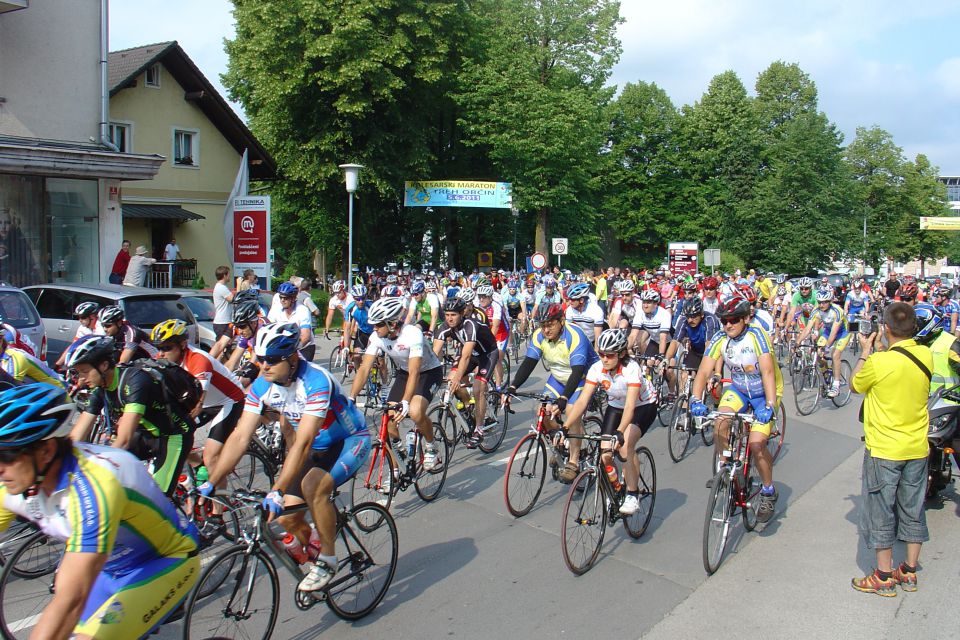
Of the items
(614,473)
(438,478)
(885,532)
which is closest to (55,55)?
(438,478)

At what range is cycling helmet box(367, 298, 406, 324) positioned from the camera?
738 centimetres

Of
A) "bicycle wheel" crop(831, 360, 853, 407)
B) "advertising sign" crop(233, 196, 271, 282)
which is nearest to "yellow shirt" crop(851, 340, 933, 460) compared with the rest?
"bicycle wheel" crop(831, 360, 853, 407)

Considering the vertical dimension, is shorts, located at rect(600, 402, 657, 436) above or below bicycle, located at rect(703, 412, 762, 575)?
above

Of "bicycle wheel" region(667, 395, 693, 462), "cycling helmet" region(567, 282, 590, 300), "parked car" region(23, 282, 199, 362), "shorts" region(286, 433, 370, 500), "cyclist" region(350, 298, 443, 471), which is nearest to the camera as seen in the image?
"shorts" region(286, 433, 370, 500)

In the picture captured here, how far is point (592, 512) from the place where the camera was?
606 cm

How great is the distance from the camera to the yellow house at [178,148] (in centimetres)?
2828

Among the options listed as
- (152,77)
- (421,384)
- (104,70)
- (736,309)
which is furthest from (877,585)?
(152,77)

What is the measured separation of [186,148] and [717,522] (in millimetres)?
28505

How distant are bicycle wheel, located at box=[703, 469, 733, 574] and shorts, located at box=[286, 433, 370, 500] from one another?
255cm

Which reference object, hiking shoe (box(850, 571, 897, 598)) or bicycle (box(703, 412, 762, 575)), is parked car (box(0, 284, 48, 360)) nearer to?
bicycle (box(703, 412, 762, 575))

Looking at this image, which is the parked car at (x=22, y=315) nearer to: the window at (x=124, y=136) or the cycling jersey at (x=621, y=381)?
the cycling jersey at (x=621, y=381)

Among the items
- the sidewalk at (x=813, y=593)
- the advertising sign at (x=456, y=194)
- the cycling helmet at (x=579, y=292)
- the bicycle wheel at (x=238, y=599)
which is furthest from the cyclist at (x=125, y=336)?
the advertising sign at (x=456, y=194)

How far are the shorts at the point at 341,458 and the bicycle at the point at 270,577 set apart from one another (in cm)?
14

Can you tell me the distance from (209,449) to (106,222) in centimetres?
1530
